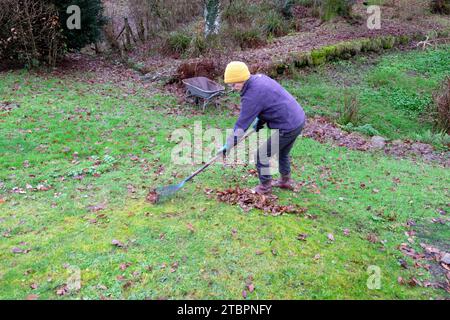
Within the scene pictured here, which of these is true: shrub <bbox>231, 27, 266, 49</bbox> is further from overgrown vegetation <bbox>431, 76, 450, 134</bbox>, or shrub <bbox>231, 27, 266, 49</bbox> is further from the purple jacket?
the purple jacket

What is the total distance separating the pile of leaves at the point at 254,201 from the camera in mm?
5191

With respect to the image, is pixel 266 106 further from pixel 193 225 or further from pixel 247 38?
pixel 247 38

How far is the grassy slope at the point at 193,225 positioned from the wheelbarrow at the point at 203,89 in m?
2.32

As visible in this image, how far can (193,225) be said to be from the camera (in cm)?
482

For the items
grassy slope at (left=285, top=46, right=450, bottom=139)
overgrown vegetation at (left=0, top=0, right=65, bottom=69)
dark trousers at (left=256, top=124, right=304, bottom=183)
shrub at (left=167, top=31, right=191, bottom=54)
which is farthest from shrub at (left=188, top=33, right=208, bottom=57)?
dark trousers at (left=256, top=124, right=304, bottom=183)

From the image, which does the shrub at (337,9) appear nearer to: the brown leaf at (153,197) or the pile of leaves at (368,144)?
the pile of leaves at (368,144)

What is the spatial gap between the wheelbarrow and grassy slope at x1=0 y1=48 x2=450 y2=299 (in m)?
2.32

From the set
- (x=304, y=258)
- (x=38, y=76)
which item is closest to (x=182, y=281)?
(x=304, y=258)

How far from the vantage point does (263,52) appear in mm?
14281

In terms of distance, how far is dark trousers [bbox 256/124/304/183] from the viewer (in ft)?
17.0

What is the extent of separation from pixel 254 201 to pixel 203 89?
605 cm

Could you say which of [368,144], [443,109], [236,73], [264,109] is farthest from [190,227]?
[443,109]

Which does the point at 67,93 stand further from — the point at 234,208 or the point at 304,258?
the point at 304,258

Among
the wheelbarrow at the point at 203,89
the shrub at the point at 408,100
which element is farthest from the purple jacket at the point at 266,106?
the shrub at the point at 408,100
